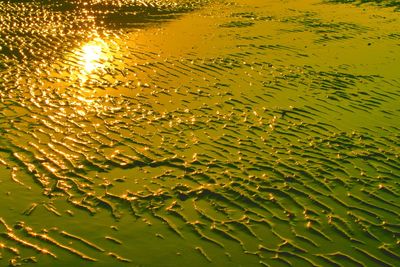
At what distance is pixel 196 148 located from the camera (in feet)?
48.0

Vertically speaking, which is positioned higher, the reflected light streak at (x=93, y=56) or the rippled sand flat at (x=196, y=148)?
the reflected light streak at (x=93, y=56)

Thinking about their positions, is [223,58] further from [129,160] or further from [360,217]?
[360,217]

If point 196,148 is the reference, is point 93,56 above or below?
above

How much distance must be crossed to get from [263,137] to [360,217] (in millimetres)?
5026

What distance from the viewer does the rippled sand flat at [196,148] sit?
408 inches

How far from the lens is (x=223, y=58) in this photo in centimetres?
2384

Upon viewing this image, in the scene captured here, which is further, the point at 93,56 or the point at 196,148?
the point at 93,56

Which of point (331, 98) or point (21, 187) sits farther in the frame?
point (331, 98)

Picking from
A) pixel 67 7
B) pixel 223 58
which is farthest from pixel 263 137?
pixel 67 7

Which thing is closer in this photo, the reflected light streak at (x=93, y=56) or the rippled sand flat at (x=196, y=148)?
the rippled sand flat at (x=196, y=148)

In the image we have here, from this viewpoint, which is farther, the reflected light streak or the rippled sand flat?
the reflected light streak

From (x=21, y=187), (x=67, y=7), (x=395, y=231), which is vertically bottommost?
(x=395, y=231)

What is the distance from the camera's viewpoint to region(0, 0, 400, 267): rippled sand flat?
10.4 metres

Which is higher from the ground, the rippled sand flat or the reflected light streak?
the reflected light streak
